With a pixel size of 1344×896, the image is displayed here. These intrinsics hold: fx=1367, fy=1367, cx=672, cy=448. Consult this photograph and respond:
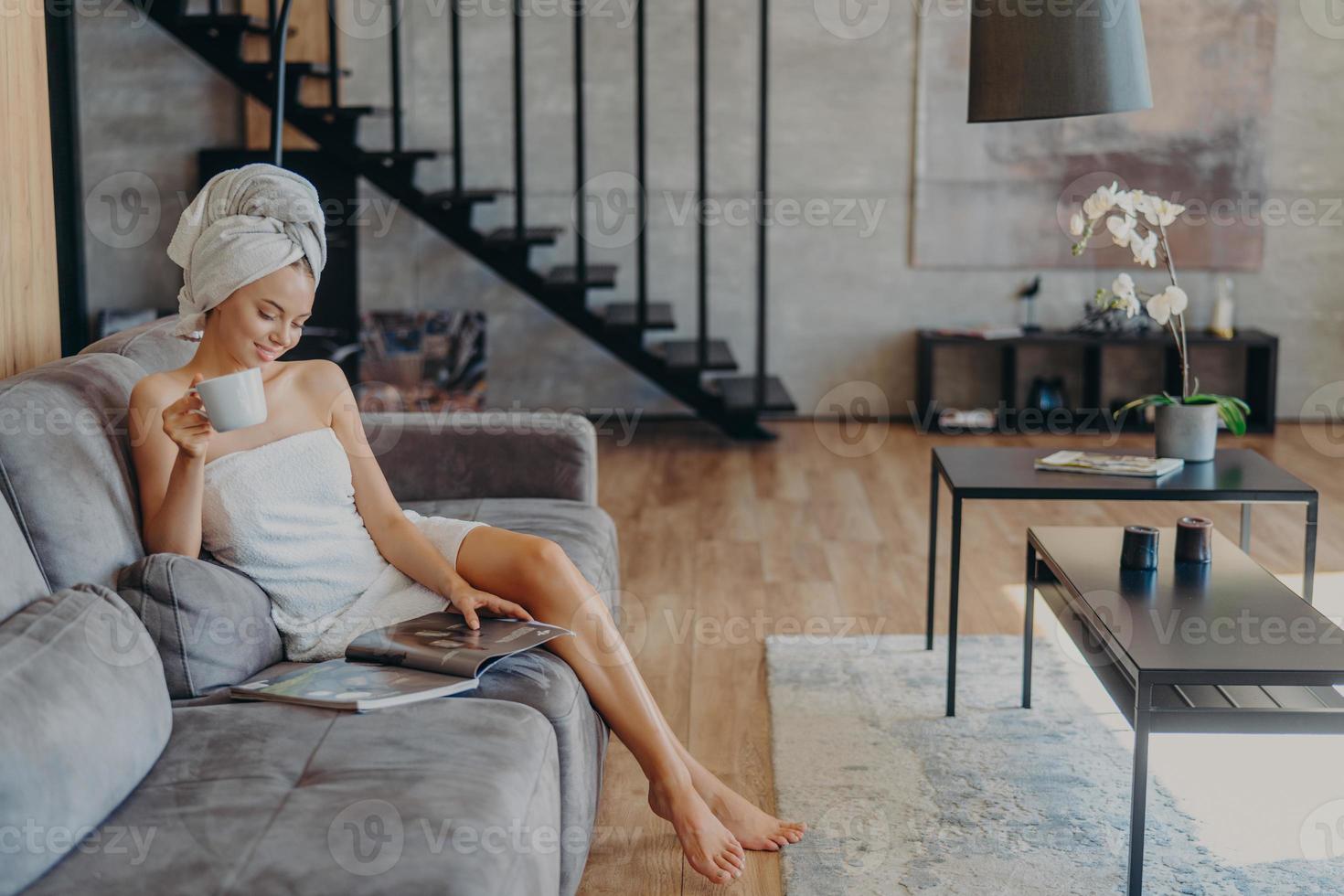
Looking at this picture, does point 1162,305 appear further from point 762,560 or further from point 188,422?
point 188,422

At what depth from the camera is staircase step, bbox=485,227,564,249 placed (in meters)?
5.95

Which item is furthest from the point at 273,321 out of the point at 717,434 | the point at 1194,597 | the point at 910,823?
the point at 717,434

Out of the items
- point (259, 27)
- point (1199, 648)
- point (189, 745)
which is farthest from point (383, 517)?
point (259, 27)

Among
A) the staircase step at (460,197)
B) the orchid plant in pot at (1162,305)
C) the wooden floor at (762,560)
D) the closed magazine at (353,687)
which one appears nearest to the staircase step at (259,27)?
the staircase step at (460,197)

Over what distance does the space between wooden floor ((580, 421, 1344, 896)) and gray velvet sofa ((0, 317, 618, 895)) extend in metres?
0.37

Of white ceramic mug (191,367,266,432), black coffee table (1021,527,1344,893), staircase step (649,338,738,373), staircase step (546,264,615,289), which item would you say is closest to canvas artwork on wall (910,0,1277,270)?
staircase step (649,338,738,373)

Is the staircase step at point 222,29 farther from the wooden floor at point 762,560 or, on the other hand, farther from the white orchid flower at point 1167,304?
the white orchid flower at point 1167,304

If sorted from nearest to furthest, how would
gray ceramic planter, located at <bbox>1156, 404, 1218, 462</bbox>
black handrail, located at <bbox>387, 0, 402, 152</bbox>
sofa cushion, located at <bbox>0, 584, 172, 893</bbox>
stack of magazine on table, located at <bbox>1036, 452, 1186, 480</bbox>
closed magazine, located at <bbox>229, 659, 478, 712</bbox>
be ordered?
sofa cushion, located at <bbox>0, 584, 172, 893</bbox>, closed magazine, located at <bbox>229, 659, 478, 712</bbox>, stack of magazine on table, located at <bbox>1036, 452, 1186, 480</bbox>, gray ceramic planter, located at <bbox>1156, 404, 1218, 462</bbox>, black handrail, located at <bbox>387, 0, 402, 152</bbox>

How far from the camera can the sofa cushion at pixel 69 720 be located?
4.73ft

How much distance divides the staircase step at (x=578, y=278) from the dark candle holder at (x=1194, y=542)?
3.69m

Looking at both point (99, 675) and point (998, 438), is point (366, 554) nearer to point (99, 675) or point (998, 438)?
point (99, 675)

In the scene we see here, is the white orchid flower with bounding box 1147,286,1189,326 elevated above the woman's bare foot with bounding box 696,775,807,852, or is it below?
above

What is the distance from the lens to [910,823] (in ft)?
7.89

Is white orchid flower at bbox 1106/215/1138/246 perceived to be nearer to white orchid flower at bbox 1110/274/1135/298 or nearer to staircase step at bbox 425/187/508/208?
white orchid flower at bbox 1110/274/1135/298
